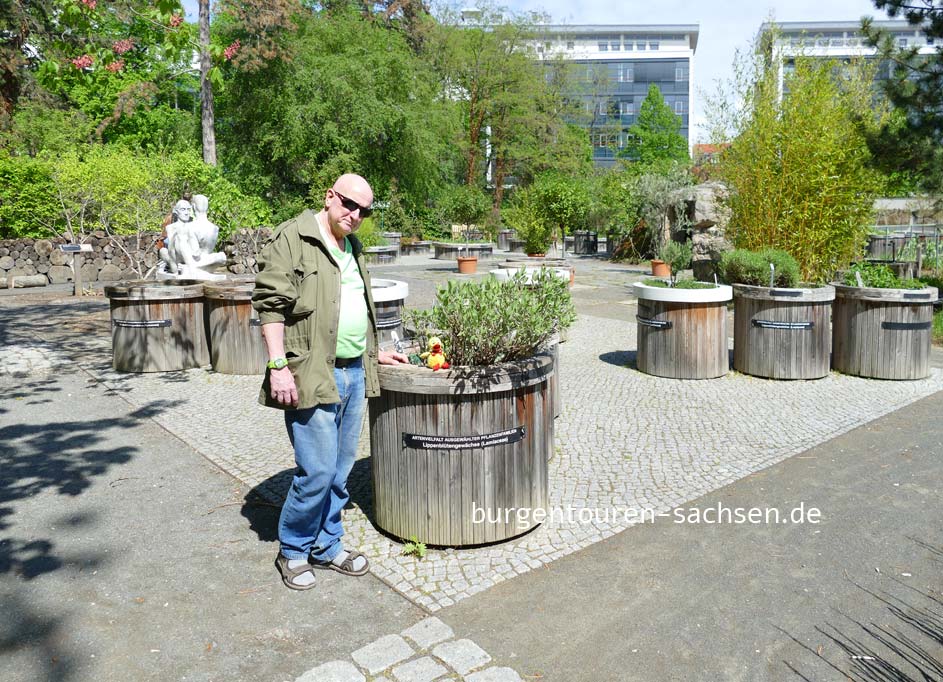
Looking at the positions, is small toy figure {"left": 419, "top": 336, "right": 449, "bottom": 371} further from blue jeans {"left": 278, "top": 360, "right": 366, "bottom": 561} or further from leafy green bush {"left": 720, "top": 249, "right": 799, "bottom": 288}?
leafy green bush {"left": 720, "top": 249, "right": 799, "bottom": 288}

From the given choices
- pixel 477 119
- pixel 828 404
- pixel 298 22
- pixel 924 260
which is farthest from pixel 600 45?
pixel 828 404

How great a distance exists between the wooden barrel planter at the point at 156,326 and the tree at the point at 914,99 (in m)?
10.3

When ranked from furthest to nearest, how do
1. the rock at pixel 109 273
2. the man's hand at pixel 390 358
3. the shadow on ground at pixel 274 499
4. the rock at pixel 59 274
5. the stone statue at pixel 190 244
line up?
the rock at pixel 109 273 < the rock at pixel 59 274 < the stone statue at pixel 190 244 < the shadow on ground at pixel 274 499 < the man's hand at pixel 390 358

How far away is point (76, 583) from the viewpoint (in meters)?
4.03

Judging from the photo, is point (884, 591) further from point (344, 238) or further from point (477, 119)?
point (477, 119)

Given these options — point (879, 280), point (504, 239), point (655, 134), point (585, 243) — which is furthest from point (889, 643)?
point (655, 134)

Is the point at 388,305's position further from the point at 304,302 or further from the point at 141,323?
the point at 304,302

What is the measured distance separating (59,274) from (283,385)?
18725mm

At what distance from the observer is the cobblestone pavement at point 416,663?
3234 mm

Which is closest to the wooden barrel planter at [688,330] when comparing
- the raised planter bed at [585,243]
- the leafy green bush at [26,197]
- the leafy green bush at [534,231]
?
the leafy green bush at [534,231]

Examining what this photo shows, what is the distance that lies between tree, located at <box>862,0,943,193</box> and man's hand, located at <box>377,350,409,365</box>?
10.9 meters

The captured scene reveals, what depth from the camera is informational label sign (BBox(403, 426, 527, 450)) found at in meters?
4.16

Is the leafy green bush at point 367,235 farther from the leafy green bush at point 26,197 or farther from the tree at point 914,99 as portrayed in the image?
the tree at point 914,99

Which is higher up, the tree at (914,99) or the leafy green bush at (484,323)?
the tree at (914,99)
